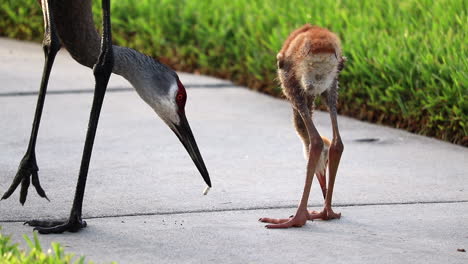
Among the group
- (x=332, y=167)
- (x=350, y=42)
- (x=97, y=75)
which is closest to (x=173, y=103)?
(x=97, y=75)

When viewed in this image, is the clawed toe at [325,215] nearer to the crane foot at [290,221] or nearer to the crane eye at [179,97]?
the crane foot at [290,221]

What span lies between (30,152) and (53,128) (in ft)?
6.47

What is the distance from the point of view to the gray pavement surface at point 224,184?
14.4 ft

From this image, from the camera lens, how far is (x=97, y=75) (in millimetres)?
4582

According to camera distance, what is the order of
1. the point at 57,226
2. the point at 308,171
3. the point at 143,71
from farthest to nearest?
the point at 308,171 < the point at 143,71 < the point at 57,226

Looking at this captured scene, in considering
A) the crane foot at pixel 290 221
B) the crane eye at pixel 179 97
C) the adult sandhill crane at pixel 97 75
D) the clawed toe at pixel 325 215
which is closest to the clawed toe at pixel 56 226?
the adult sandhill crane at pixel 97 75

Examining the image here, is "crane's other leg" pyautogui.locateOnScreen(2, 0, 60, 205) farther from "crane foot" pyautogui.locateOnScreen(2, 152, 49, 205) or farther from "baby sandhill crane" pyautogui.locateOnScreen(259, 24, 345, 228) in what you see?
"baby sandhill crane" pyautogui.locateOnScreen(259, 24, 345, 228)

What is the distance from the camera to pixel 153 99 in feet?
15.1

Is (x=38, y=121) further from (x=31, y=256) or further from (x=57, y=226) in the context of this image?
(x=31, y=256)

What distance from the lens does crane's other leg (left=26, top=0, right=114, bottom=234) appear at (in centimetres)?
452

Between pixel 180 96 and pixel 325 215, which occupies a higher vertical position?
pixel 180 96

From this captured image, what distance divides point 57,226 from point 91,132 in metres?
0.42

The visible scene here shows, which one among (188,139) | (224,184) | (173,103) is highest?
(173,103)

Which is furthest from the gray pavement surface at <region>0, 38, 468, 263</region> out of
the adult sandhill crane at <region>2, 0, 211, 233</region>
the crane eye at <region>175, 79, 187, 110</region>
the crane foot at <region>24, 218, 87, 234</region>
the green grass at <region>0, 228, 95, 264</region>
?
the crane eye at <region>175, 79, 187, 110</region>
